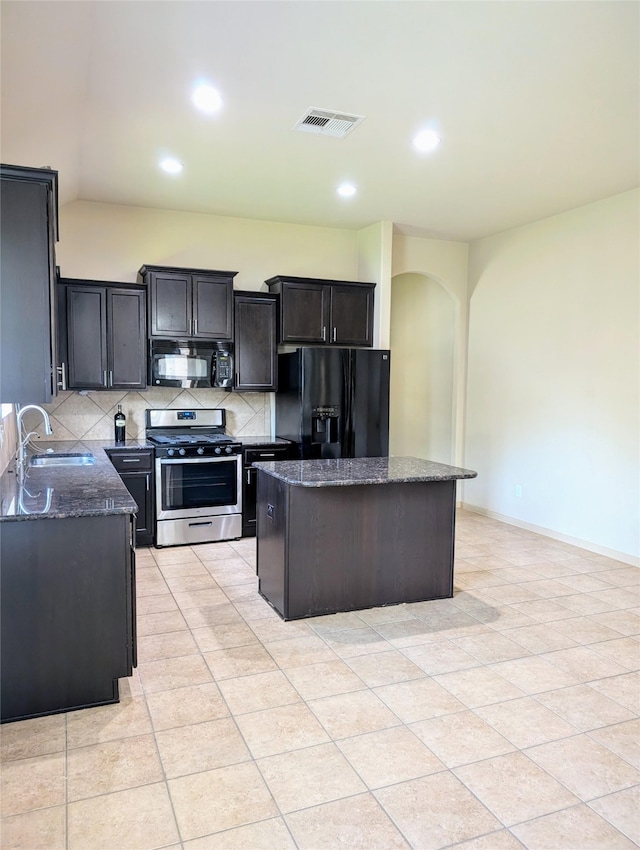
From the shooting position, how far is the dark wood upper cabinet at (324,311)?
5516 millimetres

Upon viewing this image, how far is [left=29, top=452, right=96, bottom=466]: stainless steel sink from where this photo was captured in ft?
13.4

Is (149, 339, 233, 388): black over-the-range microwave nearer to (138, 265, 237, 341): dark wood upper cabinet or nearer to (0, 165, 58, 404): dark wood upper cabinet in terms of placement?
(138, 265, 237, 341): dark wood upper cabinet

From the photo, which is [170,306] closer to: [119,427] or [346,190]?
[119,427]

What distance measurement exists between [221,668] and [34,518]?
3.87 feet

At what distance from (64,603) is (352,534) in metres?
1.68

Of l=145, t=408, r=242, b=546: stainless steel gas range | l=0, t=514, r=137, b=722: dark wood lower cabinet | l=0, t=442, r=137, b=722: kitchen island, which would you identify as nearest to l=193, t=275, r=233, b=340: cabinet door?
l=145, t=408, r=242, b=546: stainless steel gas range

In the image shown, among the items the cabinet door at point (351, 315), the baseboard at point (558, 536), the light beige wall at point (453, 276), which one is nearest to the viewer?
the baseboard at point (558, 536)

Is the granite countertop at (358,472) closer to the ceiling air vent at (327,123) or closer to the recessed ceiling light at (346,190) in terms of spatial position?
the ceiling air vent at (327,123)

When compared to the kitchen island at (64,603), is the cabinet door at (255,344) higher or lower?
higher

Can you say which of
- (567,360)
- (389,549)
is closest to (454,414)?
(567,360)

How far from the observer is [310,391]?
17.1ft

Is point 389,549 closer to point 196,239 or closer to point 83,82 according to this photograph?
point 83,82

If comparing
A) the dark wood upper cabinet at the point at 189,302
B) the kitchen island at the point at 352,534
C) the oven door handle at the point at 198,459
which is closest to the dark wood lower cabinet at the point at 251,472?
the oven door handle at the point at 198,459

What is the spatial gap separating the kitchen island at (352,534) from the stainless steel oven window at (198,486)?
129 centimetres
